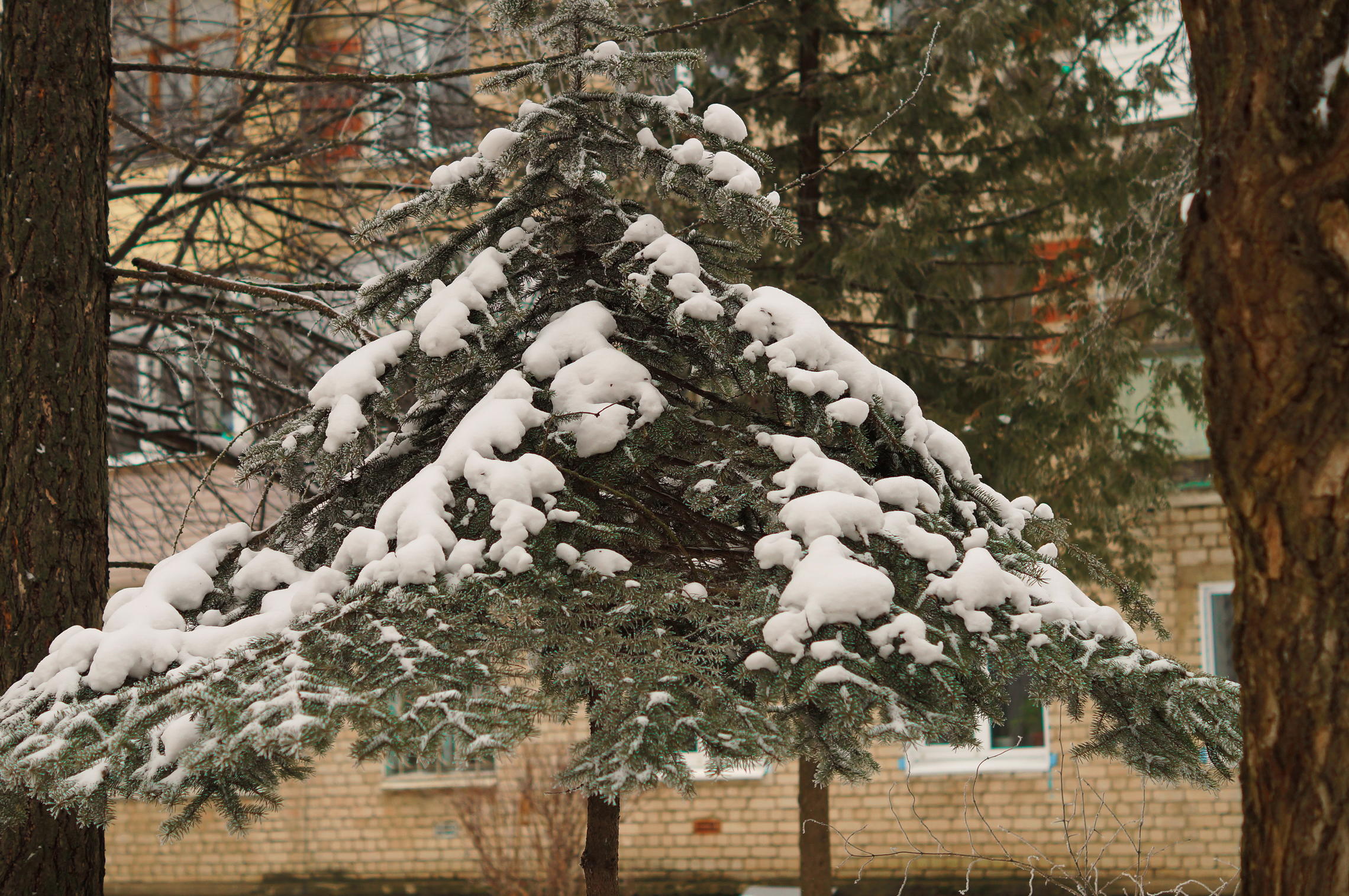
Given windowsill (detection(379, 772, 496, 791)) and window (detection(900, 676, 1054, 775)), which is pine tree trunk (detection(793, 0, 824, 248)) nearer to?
window (detection(900, 676, 1054, 775))

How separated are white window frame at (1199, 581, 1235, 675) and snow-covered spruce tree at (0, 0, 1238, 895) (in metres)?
7.83

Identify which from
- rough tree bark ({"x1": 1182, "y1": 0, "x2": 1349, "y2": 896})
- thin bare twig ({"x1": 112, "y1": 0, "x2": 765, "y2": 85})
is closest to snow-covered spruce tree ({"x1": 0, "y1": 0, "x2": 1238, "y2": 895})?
rough tree bark ({"x1": 1182, "y1": 0, "x2": 1349, "y2": 896})

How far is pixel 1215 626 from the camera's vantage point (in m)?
9.97

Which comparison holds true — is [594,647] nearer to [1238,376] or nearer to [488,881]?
[1238,376]

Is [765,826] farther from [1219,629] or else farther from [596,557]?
[596,557]

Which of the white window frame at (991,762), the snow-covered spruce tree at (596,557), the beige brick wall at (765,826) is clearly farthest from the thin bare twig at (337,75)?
the white window frame at (991,762)

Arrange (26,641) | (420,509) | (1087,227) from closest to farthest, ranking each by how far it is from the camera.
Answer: (420,509) → (26,641) → (1087,227)

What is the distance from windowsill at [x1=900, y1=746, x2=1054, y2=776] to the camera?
991cm

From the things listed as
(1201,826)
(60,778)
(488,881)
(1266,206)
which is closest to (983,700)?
(1266,206)

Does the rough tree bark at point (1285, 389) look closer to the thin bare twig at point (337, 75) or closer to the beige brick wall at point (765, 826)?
the thin bare twig at point (337, 75)

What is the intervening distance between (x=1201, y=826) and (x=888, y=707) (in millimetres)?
8869

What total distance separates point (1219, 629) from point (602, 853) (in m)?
8.24

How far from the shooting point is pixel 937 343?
7355mm

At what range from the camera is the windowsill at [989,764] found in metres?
9.91
